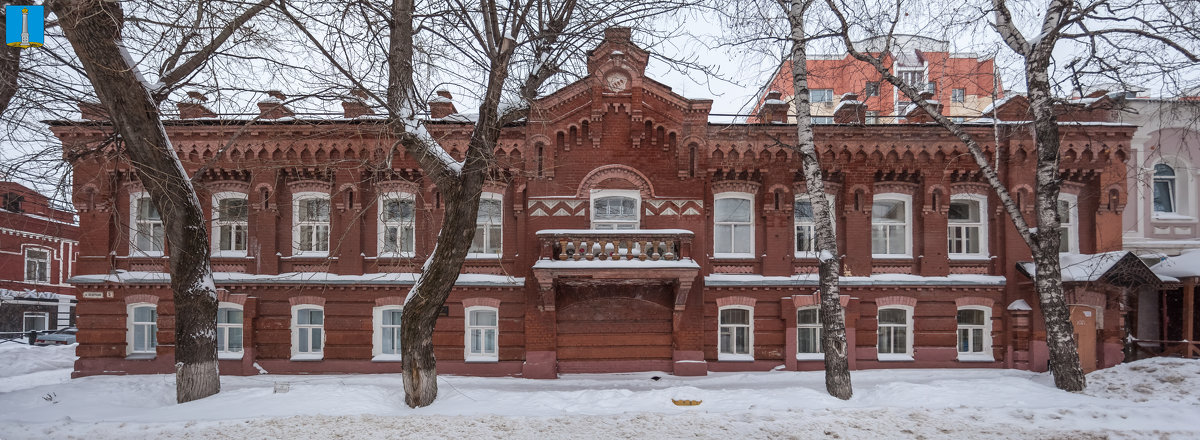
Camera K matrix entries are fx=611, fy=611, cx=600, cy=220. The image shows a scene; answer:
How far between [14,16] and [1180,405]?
17.3 meters

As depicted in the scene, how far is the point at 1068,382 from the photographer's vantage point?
989cm

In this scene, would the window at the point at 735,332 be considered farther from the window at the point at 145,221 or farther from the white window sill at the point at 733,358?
the window at the point at 145,221

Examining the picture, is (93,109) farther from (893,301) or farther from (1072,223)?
(1072,223)

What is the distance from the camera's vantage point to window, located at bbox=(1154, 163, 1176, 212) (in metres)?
18.0

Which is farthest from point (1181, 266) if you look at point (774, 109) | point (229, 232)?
point (229, 232)

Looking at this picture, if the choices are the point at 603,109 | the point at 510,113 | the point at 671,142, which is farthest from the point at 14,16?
the point at 671,142

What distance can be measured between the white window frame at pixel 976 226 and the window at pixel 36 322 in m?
38.2

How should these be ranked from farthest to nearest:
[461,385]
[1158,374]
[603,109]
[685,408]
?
1. [603,109]
2. [461,385]
3. [1158,374]
4. [685,408]

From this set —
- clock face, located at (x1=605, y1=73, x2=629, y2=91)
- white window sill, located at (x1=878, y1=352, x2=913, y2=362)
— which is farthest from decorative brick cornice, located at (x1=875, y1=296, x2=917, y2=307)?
clock face, located at (x1=605, y1=73, x2=629, y2=91)

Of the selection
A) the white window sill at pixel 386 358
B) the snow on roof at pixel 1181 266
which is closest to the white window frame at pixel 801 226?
the snow on roof at pixel 1181 266

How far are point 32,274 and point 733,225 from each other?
34.5 metres

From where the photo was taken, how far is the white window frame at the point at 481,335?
15297 millimetres

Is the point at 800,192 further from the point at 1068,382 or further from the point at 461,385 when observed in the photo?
the point at 461,385

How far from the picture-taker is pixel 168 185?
9.20 meters
